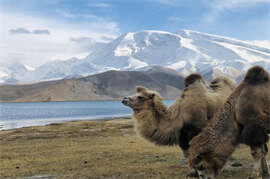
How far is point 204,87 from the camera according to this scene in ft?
34.2

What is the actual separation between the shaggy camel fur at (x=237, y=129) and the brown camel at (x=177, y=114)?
148 cm

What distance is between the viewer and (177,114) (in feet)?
31.9

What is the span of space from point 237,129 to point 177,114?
2.35 metres

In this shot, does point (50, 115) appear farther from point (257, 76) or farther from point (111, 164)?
point (257, 76)

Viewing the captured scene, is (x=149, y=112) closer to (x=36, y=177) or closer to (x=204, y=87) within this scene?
(x=204, y=87)

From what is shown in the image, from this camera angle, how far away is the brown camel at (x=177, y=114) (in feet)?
31.0

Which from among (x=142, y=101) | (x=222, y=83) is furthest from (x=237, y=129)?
(x=222, y=83)

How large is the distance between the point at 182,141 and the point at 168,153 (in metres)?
4.52

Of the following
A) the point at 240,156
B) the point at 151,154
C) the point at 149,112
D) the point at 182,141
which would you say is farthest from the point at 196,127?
the point at 151,154

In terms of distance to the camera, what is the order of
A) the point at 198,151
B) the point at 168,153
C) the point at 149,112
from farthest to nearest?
the point at 168,153 < the point at 149,112 < the point at 198,151

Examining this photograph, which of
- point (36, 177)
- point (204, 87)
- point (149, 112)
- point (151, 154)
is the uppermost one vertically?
point (204, 87)

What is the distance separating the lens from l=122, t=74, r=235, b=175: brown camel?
9.46 m

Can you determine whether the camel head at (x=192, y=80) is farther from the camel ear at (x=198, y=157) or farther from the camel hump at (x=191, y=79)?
the camel ear at (x=198, y=157)

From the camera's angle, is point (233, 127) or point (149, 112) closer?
point (233, 127)
